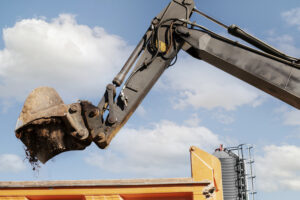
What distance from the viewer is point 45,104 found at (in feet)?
14.1

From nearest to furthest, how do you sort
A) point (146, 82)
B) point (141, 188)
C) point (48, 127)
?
point (48, 127), point (141, 188), point (146, 82)

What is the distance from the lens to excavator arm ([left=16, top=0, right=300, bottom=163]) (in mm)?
3943

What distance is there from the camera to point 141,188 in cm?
441

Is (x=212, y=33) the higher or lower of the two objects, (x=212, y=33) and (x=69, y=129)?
the higher

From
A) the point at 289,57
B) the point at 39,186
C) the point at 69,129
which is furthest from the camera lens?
the point at 39,186

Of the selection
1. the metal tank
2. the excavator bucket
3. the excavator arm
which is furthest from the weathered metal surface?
the metal tank

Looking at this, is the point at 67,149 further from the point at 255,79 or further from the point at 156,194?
the point at 255,79

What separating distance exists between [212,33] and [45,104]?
91.0 inches

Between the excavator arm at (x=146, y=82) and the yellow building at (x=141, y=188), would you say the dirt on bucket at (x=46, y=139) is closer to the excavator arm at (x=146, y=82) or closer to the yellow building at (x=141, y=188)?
the excavator arm at (x=146, y=82)

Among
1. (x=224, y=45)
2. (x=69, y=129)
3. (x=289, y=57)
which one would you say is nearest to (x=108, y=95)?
(x=69, y=129)

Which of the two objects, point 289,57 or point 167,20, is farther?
point 167,20

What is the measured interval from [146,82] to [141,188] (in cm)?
139

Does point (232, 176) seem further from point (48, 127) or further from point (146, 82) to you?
point (48, 127)

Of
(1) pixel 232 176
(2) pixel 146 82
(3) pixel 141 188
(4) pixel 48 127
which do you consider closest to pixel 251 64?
(2) pixel 146 82
